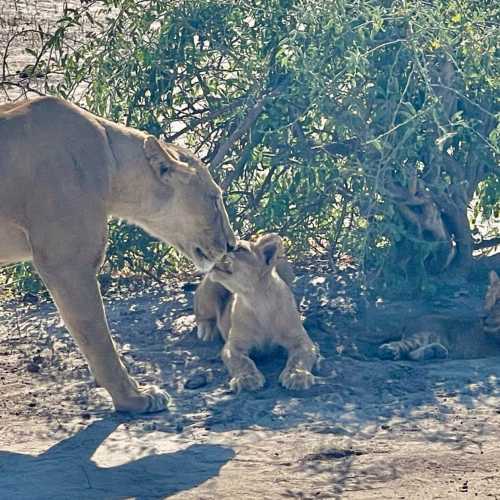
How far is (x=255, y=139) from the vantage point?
790 cm

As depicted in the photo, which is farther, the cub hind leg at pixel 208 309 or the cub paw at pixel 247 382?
the cub hind leg at pixel 208 309

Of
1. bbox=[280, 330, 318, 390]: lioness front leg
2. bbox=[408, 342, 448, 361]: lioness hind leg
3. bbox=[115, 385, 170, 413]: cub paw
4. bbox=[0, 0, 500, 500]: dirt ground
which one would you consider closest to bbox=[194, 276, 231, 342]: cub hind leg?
bbox=[0, 0, 500, 500]: dirt ground

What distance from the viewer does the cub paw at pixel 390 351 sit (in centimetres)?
689

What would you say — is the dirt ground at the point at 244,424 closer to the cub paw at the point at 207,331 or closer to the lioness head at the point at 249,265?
the cub paw at the point at 207,331

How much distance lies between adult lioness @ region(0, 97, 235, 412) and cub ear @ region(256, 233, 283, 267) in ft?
2.95

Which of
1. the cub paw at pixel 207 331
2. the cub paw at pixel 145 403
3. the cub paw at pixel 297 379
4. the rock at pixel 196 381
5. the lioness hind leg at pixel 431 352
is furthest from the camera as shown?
the cub paw at pixel 207 331

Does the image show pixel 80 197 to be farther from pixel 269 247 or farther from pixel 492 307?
pixel 492 307

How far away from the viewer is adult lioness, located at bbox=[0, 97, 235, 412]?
573 cm

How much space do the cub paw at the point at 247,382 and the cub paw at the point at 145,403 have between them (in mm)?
433

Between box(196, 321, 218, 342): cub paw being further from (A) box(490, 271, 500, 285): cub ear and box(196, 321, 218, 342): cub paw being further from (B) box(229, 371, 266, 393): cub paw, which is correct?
(A) box(490, 271, 500, 285): cub ear

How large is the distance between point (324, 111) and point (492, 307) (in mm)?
1535

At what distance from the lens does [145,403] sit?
5.86m

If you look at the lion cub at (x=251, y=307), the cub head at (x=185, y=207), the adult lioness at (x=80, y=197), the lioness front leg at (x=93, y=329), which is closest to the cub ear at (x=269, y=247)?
the lion cub at (x=251, y=307)

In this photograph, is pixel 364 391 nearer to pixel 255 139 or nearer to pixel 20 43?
pixel 255 139
